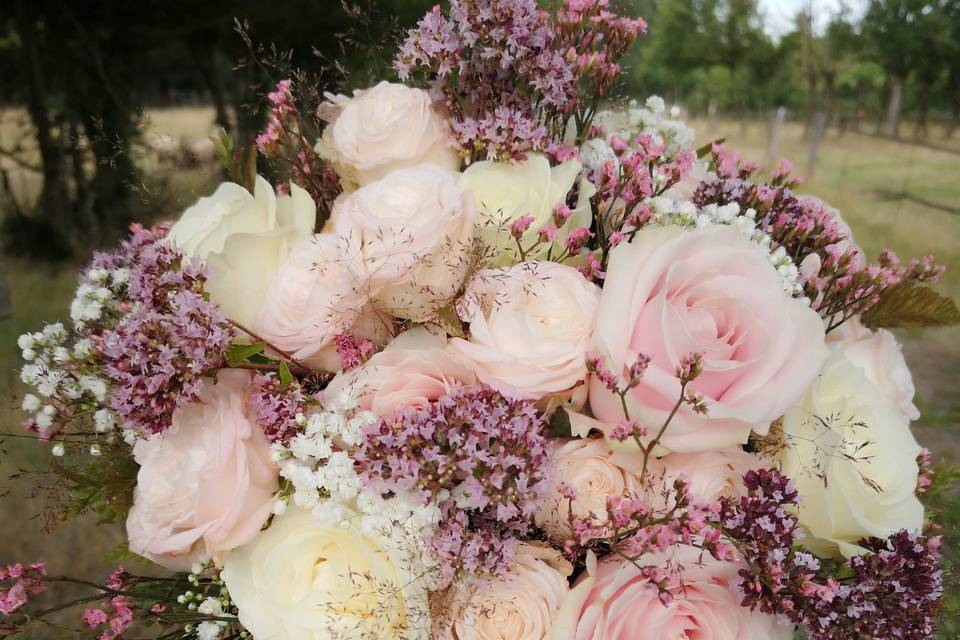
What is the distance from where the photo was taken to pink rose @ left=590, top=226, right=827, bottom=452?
0.81 meters

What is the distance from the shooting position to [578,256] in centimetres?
98

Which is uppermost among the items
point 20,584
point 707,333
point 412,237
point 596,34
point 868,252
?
point 596,34

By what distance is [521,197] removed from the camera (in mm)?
962

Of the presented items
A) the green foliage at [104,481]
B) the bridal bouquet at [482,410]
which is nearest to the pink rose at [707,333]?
the bridal bouquet at [482,410]

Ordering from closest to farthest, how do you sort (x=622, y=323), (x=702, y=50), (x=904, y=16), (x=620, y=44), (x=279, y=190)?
(x=622, y=323) → (x=620, y=44) → (x=279, y=190) → (x=904, y=16) → (x=702, y=50)

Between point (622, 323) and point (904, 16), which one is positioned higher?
point (904, 16)

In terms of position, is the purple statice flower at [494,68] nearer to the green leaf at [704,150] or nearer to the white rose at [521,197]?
the white rose at [521,197]

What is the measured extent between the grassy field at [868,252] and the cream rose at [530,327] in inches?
24.2

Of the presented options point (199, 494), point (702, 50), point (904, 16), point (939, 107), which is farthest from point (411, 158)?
point (702, 50)

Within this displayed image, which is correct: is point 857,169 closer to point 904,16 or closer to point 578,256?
point 904,16

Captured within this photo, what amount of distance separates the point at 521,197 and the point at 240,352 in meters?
0.41

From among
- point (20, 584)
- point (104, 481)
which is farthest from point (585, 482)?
point (20, 584)

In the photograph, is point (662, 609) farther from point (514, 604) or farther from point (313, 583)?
point (313, 583)

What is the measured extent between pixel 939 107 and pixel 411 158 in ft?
43.6
